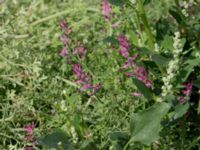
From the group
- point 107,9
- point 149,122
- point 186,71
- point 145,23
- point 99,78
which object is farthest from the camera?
point 107,9

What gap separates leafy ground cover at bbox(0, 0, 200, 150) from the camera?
5.34 ft

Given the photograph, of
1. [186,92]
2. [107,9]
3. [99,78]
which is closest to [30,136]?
[99,78]

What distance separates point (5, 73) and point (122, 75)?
641 millimetres

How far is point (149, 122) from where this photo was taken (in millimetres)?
1530

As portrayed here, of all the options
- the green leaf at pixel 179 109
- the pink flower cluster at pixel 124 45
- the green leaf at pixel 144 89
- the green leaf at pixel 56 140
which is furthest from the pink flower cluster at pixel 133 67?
the green leaf at pixel 56 140

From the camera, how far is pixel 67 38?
7.55 feet

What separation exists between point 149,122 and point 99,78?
2.53ft

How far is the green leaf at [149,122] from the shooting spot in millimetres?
1516

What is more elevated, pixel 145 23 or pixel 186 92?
pixel 145 23

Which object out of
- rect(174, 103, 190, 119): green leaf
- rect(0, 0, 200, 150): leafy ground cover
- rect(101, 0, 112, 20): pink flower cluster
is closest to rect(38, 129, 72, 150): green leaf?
rect(0, 0, 200, 150): leafy ground cover

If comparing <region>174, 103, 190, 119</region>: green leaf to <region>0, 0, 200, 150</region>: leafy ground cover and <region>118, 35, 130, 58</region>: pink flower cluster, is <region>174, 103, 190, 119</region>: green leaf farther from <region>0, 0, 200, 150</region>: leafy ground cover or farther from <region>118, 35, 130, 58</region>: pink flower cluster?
<region>118, 35, 130, 58</region>: pink flower cluster

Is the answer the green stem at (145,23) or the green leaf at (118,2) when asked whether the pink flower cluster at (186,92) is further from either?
the green leaf at (118,2)

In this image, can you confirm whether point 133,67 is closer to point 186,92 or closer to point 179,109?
point 186,92

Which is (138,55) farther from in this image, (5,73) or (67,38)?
(5,73)
